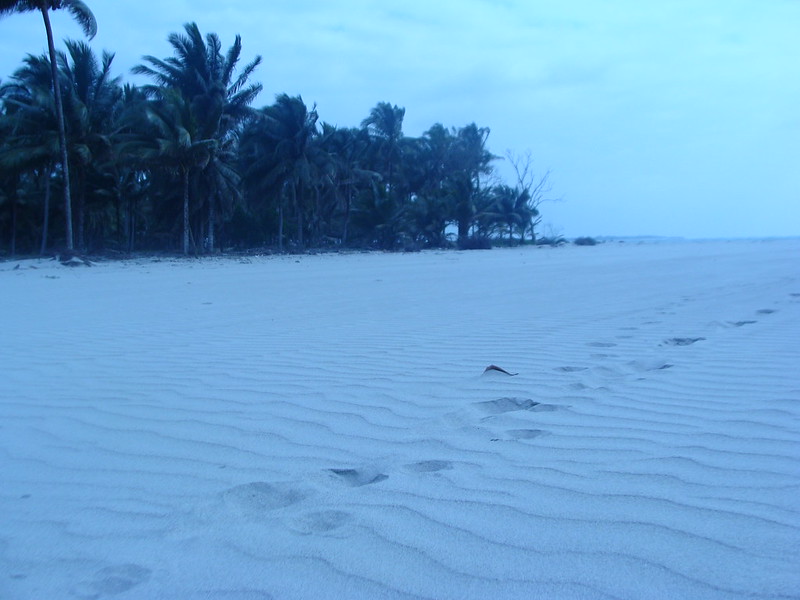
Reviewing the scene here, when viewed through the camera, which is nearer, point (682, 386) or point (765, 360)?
point (682, 386)

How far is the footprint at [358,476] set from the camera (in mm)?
2703

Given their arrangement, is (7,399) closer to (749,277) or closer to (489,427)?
(489,427)

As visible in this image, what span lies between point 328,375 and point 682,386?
2.18m

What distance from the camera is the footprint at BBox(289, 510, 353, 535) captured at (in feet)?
7.60

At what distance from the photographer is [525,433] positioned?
3.23 meters

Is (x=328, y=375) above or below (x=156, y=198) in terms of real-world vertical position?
below

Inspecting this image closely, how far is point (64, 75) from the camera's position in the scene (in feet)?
90.3

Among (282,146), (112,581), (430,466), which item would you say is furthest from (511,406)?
(282,146)

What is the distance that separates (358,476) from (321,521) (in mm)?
409

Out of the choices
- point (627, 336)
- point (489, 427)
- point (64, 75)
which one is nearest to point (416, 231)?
point (64, 75)

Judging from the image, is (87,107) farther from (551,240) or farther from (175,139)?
(551,240)

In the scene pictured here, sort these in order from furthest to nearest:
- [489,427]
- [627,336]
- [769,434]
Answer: [627,336]
[489,427]
[769,434]

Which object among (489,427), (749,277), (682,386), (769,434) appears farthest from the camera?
(749,277)

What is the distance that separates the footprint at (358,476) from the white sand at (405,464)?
0.01 meters
